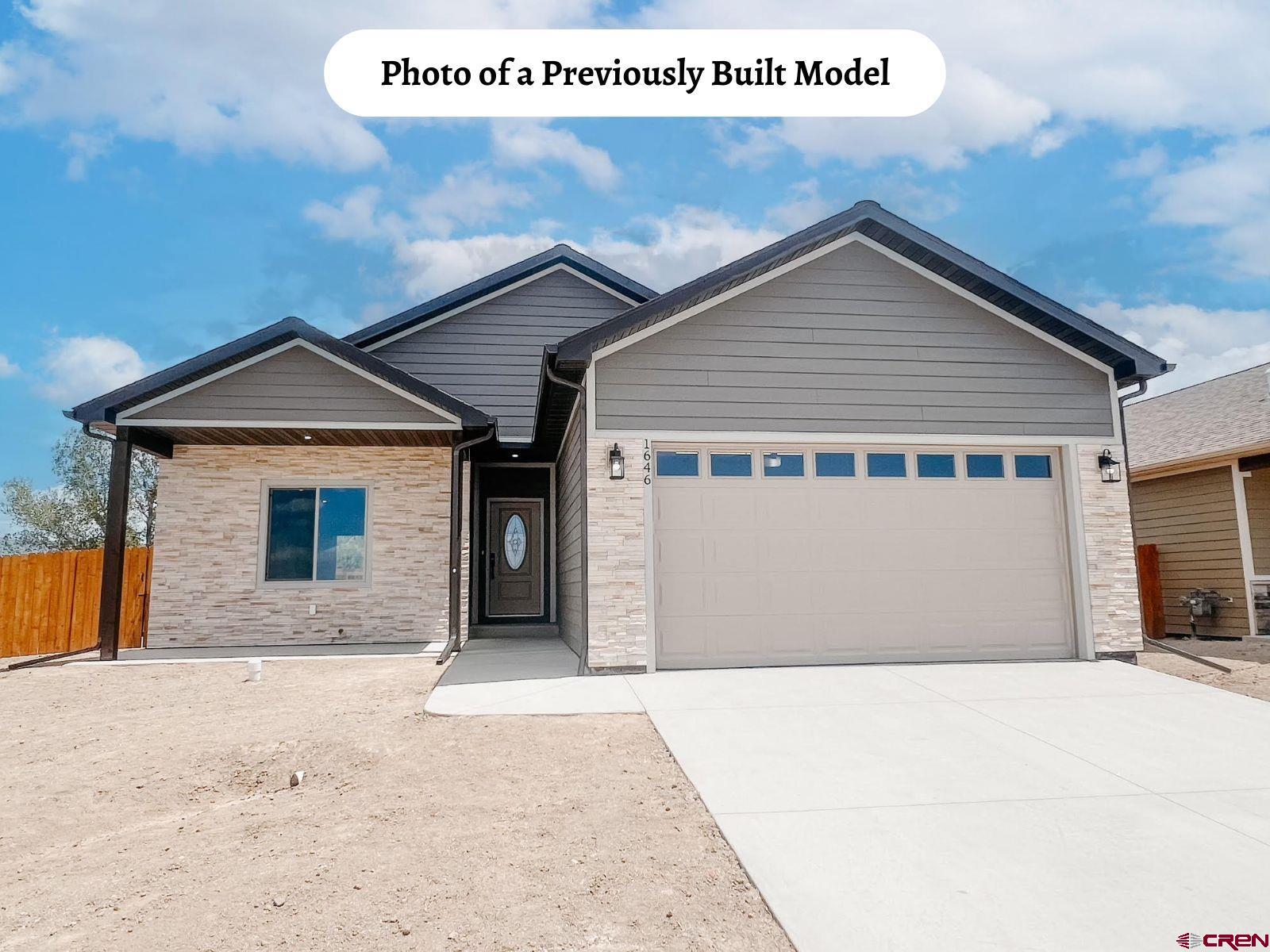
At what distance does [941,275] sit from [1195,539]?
299 inches

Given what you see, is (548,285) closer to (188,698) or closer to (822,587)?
(822,587)

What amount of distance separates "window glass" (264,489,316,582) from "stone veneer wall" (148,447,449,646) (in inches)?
7.0

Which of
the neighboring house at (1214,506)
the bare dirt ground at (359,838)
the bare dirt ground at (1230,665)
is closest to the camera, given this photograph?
the bare dirt ground at (359,838)

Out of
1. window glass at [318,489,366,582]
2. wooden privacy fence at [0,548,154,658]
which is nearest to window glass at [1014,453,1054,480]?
window glass at [318,489,366,582]

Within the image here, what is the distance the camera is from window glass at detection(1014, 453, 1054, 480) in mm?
8680

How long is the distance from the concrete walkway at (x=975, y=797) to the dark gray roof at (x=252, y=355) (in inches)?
152

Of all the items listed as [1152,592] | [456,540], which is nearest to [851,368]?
[456,540]

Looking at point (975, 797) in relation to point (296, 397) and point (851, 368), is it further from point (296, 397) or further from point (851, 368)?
point (296, 397)

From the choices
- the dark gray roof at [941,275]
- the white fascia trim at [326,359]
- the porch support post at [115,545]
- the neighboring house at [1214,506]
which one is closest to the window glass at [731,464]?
the dark gray roof at [941,275]

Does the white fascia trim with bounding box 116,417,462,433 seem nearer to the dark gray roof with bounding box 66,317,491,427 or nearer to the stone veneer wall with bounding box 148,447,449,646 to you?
the dark gray roof with bounding box 66,317,491,427

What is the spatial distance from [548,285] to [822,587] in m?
7.88

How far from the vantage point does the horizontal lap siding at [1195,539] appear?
1202cm

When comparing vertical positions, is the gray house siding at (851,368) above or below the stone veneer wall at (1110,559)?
above

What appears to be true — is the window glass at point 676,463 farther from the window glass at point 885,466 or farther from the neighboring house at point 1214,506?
the neighboring house at point 1214,506
